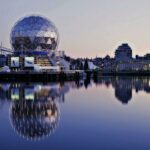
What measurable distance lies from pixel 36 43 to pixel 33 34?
193 cm

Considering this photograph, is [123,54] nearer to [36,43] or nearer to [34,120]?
[36,43]

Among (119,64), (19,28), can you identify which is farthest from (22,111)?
(119,64)

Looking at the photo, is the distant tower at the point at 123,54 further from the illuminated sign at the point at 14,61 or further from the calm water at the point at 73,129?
the calm water at the point at 73,129

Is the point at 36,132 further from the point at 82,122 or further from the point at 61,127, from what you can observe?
the point at 82,122

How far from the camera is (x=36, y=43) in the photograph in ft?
259

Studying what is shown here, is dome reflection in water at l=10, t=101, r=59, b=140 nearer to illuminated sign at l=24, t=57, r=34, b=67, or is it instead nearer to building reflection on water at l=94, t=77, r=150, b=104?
building reflection on water at l=94, t=77, r=150, b=104

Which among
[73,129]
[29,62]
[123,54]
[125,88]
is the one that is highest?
[123,54]

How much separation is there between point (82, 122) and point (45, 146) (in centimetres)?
452

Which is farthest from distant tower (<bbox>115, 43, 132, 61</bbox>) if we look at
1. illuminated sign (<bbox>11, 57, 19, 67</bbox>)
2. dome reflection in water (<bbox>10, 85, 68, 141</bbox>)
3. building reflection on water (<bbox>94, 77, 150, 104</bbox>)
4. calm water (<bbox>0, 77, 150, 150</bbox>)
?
calm water (<bbox>0, 77, 150, 150</bbox>)

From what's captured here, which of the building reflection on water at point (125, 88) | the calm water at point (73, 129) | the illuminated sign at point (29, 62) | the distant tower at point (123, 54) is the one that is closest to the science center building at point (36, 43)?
the illuminated sign at point (29, 62)

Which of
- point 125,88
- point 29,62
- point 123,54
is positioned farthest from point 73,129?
point 123,54

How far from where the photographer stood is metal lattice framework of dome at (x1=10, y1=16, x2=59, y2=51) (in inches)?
3103

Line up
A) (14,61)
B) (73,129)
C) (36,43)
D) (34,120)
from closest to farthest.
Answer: (73,129) < (34,120) < (14,61) < (36,43)

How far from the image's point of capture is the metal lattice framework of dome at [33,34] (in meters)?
78.8
